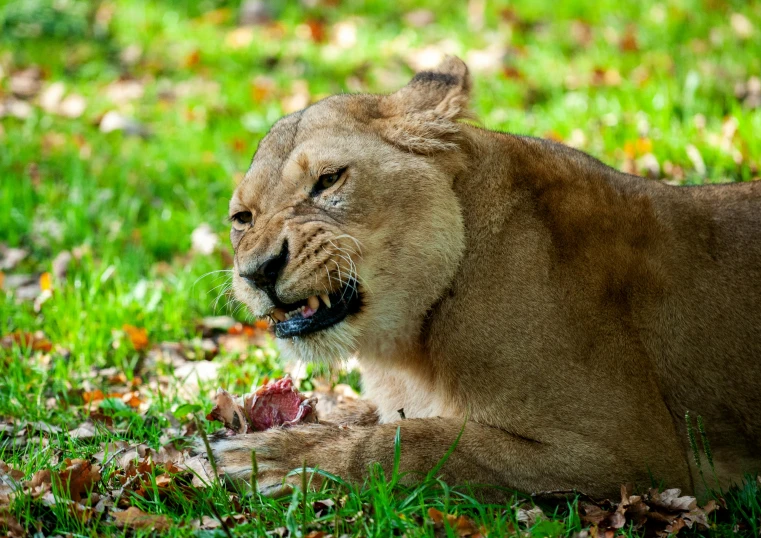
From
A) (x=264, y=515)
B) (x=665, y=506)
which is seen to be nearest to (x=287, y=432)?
(x=264, y=515)

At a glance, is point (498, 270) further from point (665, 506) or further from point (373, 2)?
point (373, 2)

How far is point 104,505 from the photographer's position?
3.52 meters

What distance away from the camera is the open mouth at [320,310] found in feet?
12.5

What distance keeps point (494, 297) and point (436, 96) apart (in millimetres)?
928

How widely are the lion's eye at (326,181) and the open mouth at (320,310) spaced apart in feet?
1.35

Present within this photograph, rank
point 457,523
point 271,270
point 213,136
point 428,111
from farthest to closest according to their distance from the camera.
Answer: point 213,136
point 428,111
point 271,270
point 457,523

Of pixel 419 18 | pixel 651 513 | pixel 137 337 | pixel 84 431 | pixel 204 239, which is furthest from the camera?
pixel 419 18

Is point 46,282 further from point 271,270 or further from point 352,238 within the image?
point 352,238

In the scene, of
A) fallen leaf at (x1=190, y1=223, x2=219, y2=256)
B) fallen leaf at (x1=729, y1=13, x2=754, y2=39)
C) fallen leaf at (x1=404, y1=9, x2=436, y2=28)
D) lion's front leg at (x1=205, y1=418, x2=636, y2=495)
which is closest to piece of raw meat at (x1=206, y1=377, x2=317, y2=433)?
lion's front leg at (x1=205, y1=418, x2=636, y2=495)

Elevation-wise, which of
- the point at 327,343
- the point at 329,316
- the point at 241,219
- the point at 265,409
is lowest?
the point at 265,409

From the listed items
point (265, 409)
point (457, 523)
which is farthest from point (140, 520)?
point (457, 523)

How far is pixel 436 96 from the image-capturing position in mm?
4074

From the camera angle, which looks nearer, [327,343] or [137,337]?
[327,343]

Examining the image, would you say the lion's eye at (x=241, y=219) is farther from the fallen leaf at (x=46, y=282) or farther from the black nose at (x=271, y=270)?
the fallen leaf at (x=46, y=282)
